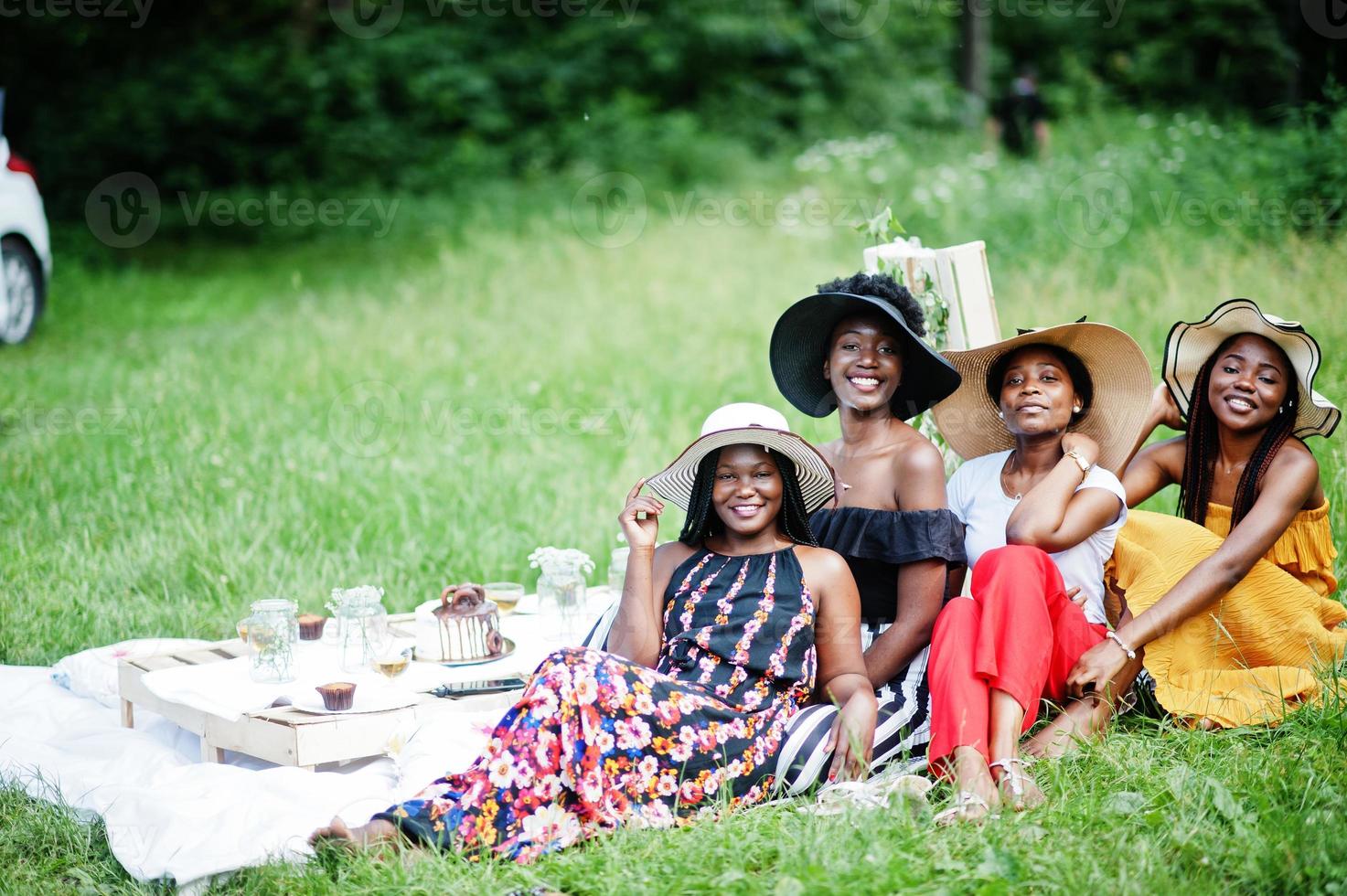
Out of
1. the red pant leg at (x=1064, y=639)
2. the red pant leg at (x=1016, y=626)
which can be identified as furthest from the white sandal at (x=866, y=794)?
the red pant leg at (x=1064, y=639)

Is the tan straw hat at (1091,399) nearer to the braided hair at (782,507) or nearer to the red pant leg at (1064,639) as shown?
the red pant leg at (1064,639)

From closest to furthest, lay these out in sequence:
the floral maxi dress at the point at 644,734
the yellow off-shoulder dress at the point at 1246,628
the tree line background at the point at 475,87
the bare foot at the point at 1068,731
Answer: the floral maxi dress at the point at 644,734, the bare foot at the point at 1068,731, the yellow off-shoulder dress at the point at 1246,628, the tree line background at the point at 475,87

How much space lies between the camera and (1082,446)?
4.28 metres

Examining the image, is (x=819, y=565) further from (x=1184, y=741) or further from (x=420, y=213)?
(x=420, y=213)

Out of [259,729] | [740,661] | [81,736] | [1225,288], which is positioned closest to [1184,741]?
[740,661]

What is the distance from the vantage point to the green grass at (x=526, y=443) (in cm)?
333

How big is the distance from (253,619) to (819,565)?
1787 mm

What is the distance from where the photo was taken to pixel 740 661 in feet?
12.7

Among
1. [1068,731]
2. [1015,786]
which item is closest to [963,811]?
[1015,786]

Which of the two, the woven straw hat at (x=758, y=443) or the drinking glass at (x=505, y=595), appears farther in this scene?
the drinking glass at (x=505, y=595)

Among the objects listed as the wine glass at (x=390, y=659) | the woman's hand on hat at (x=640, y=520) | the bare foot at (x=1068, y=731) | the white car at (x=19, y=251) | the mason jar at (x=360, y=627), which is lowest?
the bare foot at (x=1068, y=731)

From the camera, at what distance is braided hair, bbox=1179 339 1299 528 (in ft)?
13.9

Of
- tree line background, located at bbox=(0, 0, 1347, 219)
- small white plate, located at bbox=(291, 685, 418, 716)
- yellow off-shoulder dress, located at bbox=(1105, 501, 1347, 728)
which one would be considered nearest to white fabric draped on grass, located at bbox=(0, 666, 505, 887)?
small white plate, located at bbox=(291, 685, 418, 716)

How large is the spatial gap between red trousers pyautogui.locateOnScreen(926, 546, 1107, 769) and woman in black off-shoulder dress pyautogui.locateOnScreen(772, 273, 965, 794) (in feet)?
0.64
